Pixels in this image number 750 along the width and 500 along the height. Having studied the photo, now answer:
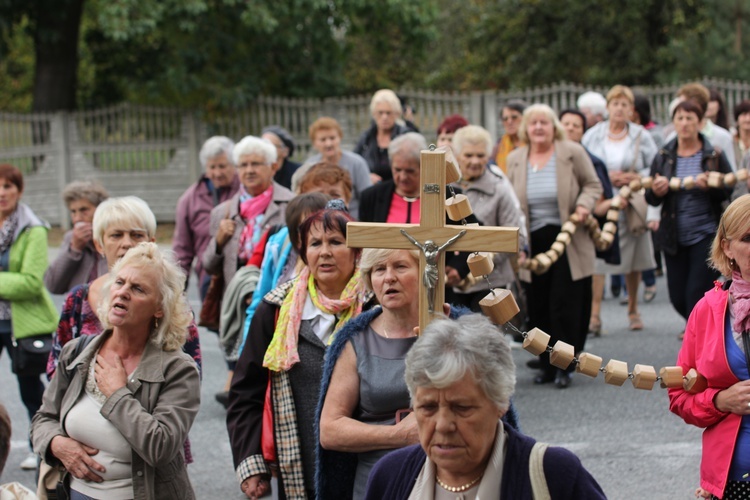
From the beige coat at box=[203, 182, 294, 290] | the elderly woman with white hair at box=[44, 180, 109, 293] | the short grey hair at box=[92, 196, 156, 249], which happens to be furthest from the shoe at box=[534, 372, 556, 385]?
the short grey hair at box=[92, 196, 156, 249]

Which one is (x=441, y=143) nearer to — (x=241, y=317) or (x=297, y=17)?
(x=241, y=317)

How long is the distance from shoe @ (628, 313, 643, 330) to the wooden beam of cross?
22.9 feet

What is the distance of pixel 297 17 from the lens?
19.8m

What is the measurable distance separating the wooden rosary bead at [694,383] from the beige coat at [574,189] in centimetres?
426

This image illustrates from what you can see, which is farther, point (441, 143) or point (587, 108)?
point (587, 108)

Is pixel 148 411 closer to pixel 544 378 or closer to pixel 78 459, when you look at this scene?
pixel 78 459

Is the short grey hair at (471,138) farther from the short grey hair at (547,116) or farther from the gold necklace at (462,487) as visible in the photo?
the gold necklace at (462,487)

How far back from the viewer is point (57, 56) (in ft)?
70.5

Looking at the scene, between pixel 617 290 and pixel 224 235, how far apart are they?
5898 mm

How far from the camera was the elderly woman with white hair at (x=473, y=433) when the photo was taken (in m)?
2.92

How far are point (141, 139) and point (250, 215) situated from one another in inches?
527

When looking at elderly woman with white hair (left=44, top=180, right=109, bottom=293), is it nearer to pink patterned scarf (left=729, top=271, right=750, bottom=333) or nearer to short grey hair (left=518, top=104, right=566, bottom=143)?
short grey hair (left=518, top=104, right=566, bottom=143)

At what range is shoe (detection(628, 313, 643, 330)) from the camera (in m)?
10.2

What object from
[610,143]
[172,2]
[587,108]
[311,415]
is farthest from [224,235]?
[172,2]
